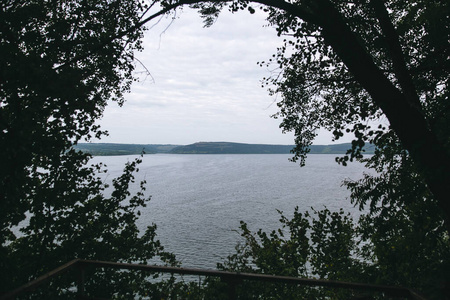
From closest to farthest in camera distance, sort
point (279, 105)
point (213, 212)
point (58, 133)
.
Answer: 1. point (58, 133)
2. point (279, 105)
3. point (213, 212)

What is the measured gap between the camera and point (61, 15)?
20.1ft

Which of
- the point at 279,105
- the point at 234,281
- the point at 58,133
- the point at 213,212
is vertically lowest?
the point at 213,212

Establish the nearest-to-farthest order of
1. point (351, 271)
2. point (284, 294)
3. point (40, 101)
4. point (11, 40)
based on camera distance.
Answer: point (40, 101)
point (11, 40)
point (284, 294)
point (351, 271)

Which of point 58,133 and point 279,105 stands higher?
point 279,105

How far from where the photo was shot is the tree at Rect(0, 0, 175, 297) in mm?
3219

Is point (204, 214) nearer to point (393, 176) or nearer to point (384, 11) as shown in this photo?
point (393, 176)

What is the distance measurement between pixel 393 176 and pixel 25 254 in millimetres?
7961

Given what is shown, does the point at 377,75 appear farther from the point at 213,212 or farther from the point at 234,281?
the point at 213,212

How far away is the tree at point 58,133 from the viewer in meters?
3.22

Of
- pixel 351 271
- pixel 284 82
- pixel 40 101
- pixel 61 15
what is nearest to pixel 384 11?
pixel 284 82

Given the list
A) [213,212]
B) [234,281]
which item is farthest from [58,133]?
[213,212]

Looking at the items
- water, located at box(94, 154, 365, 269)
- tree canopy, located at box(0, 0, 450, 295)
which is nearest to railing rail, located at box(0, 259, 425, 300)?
tree canopy, located at box(0, 0, 450, 295)

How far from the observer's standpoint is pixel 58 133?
215 inches

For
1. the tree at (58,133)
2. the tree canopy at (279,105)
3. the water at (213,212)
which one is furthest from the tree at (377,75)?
the water at (213,212)
